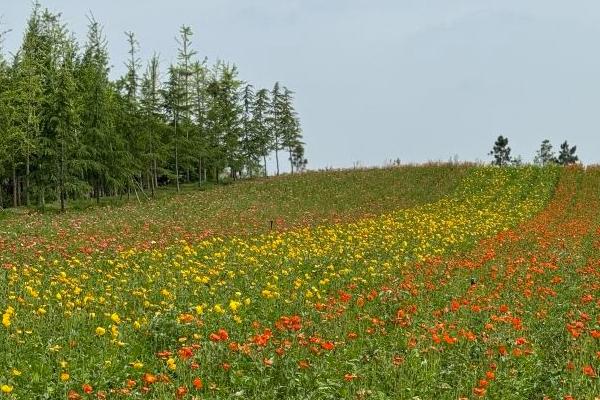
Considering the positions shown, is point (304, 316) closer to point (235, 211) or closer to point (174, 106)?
point (235, 211)

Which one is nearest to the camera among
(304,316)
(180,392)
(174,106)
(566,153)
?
(180,392)

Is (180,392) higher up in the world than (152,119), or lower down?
lower down

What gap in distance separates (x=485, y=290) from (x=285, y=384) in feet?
18.5

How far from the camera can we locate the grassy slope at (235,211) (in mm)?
16125

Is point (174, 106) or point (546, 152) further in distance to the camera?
point (546, 152)

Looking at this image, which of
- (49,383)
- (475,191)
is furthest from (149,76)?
(49,383)

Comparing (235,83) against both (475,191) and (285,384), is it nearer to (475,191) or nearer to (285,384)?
(475,191)

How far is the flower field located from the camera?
5.85 m

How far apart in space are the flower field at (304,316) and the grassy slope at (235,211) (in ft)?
1.09

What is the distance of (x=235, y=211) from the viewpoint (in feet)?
92.1

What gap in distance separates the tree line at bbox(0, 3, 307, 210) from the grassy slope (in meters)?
3.03

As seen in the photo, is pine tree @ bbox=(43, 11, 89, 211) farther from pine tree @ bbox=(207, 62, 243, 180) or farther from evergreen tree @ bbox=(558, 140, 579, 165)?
evergreen tree @ bbox=(558, 140, 579, 165)

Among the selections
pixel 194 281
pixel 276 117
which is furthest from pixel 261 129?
pixel 194 281

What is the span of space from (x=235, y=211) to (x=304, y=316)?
65.7 ft
